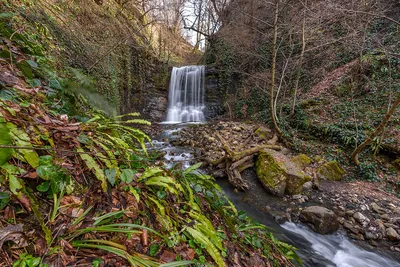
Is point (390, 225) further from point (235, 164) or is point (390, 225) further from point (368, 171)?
point (235, 164)

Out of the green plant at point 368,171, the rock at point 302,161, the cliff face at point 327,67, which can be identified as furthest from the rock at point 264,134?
the green plant at point 368,171

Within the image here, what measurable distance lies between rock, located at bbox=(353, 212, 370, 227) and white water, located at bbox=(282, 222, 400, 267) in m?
0.62

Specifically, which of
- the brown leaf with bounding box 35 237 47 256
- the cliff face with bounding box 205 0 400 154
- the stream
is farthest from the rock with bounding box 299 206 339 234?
the brown leaf with bounding box 35 237 47 256

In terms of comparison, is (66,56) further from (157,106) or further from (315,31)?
(315,31)

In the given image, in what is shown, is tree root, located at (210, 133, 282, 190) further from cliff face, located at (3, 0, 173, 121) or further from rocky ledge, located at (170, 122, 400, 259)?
cliff face, located at (3, 0, 173, 121)

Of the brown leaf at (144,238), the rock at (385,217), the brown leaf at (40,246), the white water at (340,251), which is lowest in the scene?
the white water at (340,251)

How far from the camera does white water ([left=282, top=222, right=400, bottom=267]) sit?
314 cm

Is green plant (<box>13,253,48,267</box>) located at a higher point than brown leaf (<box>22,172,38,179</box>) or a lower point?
lower

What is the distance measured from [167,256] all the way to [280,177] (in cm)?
443

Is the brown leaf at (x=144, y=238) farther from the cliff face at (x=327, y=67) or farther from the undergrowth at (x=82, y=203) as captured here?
the cliff face at (x=327, y=67)

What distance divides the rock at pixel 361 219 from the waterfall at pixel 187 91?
10540mm

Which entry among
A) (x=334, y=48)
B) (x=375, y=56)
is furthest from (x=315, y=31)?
(x=375, y=56)

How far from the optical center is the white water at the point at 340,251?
10.3 ft

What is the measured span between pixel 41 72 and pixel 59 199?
182 centimetres
